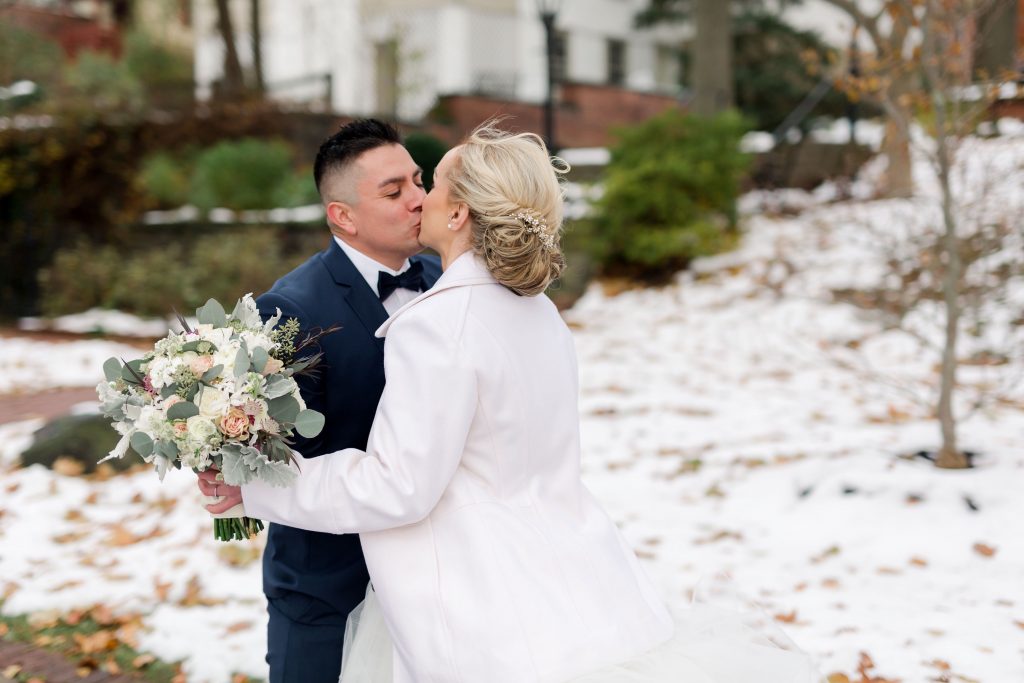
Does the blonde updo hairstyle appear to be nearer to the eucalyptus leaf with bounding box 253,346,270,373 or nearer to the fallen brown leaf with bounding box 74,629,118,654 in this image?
the eucalyptus leaf with bounding box 253,346,270,373

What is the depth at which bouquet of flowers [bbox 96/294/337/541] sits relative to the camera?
2279 millimetres

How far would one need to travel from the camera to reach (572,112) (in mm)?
21344

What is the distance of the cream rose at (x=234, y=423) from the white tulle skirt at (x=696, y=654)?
74cm

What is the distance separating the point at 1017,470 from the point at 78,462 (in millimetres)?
6563

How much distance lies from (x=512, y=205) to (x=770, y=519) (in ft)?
14.3

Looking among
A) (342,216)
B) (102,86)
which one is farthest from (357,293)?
(102,86)

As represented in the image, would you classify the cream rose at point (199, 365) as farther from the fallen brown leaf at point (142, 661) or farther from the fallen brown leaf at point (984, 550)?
the fallen brown leaf at point (984, 550)

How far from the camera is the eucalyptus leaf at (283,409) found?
2326 mm

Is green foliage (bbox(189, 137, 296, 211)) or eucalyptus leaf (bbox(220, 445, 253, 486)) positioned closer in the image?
eucalyptus leaf (bbox(220, 445, 253, 486))

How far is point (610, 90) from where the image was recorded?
2217 cm

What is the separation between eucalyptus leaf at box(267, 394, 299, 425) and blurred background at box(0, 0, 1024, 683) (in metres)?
0.80

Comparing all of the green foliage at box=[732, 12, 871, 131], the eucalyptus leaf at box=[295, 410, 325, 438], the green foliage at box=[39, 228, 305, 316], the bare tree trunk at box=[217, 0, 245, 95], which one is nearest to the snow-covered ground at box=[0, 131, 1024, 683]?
the eucalyptus leaf at box=[295, 410, 325, 438]

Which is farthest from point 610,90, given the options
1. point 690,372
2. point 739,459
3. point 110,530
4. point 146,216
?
point 110,530

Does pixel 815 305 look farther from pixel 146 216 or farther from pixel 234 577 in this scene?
pixel 146 216
